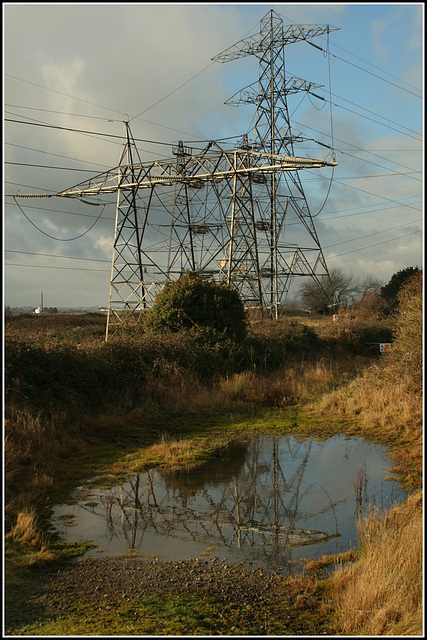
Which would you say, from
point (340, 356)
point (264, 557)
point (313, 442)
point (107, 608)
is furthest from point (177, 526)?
point (340, 356)

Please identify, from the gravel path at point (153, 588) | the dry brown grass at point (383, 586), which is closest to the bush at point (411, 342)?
the dry brown grass at point (383, 586)

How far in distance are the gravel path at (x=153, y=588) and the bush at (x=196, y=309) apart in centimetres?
1295

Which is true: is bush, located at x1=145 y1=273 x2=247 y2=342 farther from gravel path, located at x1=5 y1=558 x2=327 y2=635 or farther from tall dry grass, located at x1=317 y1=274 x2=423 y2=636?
gravel path, located at x1=5 y1=558 x2=327 y2=635

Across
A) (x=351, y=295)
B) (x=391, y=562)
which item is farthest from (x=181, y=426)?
(x=351, y=295)

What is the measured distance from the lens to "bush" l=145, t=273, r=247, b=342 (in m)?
18.5

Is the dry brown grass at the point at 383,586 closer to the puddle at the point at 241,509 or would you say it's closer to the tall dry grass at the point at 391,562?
the tall dry grass at the point at 391,562

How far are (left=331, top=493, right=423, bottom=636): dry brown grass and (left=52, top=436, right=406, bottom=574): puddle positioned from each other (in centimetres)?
62

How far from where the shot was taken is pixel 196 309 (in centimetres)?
1895

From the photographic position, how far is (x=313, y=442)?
10641 mm

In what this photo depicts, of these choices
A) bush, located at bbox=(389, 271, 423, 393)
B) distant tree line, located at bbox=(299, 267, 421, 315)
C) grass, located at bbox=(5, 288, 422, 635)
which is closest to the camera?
grass, located at bbox=(5, 288, 422, 635)

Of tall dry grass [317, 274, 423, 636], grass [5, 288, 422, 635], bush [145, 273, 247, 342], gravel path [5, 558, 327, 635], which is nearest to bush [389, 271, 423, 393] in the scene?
grass [5, 288, 422, 635]

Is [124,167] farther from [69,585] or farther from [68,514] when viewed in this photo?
[69,585]

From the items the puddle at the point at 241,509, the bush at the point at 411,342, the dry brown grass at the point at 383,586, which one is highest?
the bush at the point at 411,342

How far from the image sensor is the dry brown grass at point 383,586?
407 cm
